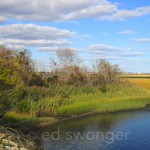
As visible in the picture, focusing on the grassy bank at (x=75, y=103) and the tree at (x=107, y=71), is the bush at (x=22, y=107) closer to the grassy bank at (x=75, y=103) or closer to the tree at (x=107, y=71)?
the grassy bank at (x=75, y=103)

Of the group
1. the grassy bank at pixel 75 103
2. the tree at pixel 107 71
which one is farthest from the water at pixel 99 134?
the tree at pixel 107 71

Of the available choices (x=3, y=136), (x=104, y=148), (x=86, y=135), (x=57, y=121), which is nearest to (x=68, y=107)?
(x=57, y=121)

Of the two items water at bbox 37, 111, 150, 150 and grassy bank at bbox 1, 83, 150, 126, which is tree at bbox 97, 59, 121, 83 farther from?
water at bbox 37, 111, 150, 150

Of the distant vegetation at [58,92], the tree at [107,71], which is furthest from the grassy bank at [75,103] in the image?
the tree at [107,71]

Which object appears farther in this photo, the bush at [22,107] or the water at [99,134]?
the bush at [22,107]

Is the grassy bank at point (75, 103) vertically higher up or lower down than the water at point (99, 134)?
higher up

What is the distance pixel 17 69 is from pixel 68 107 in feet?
47.1

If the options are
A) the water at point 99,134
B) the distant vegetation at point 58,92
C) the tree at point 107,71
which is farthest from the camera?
the tree at point 107,71

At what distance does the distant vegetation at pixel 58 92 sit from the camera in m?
31.8

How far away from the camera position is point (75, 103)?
42.5 metres

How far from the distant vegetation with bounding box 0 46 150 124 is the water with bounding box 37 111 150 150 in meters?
3.05

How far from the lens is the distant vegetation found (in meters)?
31.8

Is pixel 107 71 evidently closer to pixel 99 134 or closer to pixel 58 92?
pixel 58 92

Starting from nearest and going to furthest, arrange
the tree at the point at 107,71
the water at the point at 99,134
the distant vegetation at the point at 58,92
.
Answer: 1. the water at the point at 99,134
2. the distant vegetation at the point at 58,92
3. the tree at the point at 107,71
